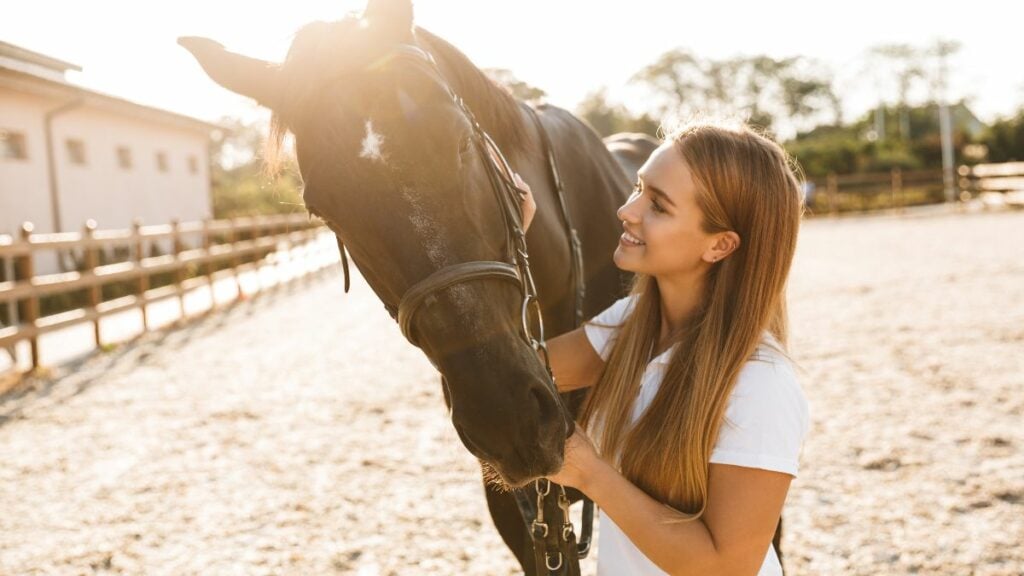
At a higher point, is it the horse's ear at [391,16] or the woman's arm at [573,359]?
the horse's ear at [391,16]

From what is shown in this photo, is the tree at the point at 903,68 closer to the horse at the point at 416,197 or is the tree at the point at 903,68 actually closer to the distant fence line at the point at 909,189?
the distant fence line at the point at 909,189

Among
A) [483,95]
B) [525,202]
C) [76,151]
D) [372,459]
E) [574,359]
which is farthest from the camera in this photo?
[76,151]

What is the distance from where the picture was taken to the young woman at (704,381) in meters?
1.30

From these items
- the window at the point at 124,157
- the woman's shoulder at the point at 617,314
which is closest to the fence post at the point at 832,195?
the window at the point at 124,157

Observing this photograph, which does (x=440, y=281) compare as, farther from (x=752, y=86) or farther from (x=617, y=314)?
(x=752, y=86)

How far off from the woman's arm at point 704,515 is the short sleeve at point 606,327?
54 cm

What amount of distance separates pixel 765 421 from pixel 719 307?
261mm

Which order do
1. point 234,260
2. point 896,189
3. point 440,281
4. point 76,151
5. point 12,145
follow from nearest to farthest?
1. point 440,281
2. point 12,145
3. point 234,260
4. point 76,151
5. point 896,189

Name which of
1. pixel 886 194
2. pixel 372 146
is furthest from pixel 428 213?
pixel 886 194

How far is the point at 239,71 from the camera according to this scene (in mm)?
1515

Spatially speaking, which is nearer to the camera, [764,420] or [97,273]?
[764,420]

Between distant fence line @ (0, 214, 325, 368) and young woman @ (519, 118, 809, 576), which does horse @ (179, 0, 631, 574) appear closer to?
young woman @ (519, 118, 809, 576)

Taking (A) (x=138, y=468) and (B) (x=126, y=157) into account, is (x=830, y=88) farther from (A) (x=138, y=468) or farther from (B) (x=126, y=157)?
(A) (x=138, y=468)

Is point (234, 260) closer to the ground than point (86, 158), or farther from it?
closer to the ground
